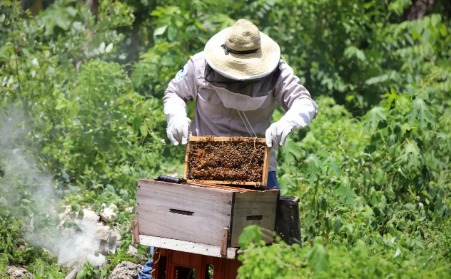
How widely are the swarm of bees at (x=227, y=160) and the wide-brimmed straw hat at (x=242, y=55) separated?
41 centimetres

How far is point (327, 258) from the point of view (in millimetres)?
3990

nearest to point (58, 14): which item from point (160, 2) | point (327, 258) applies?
point (160, 2)

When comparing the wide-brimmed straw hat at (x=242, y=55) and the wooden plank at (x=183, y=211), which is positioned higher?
the wide-brimmed straw hat at (x=242, y=55)

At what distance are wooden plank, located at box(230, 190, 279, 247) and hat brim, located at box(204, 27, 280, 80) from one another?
28.4 inches

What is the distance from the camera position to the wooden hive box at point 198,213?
4.86 metres

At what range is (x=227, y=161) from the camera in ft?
17.4

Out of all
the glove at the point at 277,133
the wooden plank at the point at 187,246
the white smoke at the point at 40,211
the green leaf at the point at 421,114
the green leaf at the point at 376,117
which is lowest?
the white smoke at the point at 40,211

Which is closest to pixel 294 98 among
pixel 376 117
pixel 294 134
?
pixel 376 117

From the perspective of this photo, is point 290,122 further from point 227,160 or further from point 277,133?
point 227,160

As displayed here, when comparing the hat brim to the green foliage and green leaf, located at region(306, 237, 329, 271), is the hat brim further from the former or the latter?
green leaf, located at region(306, 237, 329, 271)

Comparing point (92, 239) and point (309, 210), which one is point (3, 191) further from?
point (309, 210)

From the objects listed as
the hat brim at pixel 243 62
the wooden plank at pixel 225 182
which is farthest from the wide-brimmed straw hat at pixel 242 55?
the wooden plank at pixel 225 182

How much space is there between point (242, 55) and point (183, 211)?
41.9 inches

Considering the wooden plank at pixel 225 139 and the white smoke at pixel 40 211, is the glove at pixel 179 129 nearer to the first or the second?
the wooden plank at pixel 225 139
